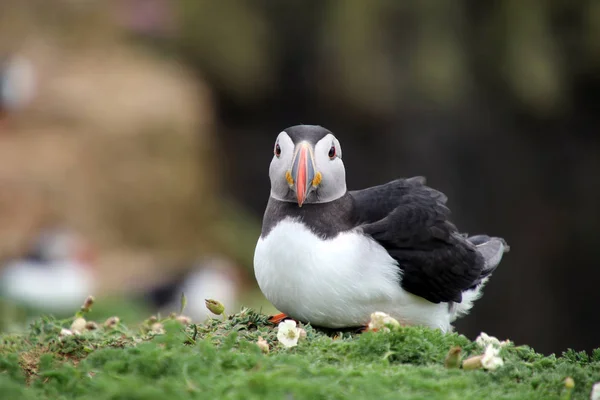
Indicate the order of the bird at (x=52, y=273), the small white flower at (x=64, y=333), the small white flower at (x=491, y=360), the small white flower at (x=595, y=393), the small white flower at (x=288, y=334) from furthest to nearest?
the bird at (x=52, y=273)
the small white flower at (x=64, y=333)
the small white flower at (x=288, y=334)
the small white flower at (x=491, y=360)
the small white flower at (x=595, y=393)


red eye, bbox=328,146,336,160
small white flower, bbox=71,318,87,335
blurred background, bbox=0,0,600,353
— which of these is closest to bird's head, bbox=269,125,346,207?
red eye, bbox=328,146,336,160

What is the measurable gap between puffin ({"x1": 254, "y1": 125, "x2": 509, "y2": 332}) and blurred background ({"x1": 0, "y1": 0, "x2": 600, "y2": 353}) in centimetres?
681

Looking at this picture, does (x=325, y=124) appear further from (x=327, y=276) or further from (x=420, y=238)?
(x=327, y=276)

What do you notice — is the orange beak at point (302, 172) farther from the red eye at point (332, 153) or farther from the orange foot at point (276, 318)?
the orange foot at point (276, 318)

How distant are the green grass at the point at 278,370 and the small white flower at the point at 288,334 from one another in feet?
0.10

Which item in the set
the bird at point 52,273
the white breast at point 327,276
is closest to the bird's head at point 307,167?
the white breast at point 327,276

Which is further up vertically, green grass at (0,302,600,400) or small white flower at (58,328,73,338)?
green grass at (0,302,600,400)

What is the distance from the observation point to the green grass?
3.02 meters

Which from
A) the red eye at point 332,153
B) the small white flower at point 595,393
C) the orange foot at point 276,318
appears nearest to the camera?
the small white flower at point 595,393

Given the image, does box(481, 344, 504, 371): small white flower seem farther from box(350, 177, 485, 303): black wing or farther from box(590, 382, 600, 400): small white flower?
box(350, 177, 485, 303): black wing

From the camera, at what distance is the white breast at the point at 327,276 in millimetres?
4070

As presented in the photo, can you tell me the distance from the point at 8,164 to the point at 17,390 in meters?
8.85

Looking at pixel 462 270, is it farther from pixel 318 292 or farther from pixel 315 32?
pixel 315 32

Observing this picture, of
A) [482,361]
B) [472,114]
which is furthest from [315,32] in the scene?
[482,361]
